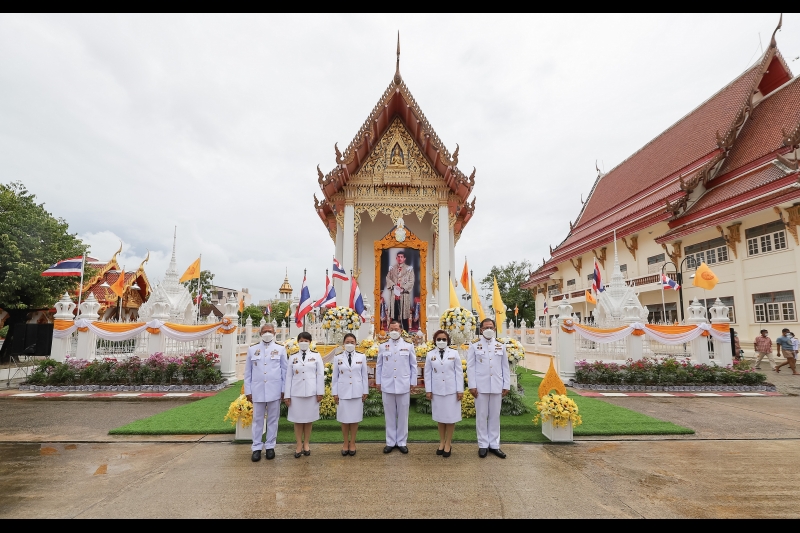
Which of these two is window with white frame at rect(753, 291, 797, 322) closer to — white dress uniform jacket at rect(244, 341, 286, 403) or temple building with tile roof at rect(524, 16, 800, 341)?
temple building with tile roof at rect(524, 16, 800, 341)

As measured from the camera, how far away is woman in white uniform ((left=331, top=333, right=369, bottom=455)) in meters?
4.66

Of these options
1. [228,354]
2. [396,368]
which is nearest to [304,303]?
[228,354]

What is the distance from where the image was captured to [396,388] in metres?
4.78

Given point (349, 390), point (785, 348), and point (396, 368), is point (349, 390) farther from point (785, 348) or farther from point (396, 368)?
point (785, 348)

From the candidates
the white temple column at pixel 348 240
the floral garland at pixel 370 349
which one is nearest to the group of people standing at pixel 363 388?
the floral garland at pixel 370 349

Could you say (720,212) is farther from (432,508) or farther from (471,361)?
(432,508)

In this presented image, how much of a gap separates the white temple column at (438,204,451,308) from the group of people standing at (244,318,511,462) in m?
7.60

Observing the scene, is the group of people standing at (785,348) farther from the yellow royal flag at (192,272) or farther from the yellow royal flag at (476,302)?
the yellow royal flag at (192,272)

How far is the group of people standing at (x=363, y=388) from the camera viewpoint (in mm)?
4641

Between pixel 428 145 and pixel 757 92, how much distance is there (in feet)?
57.8

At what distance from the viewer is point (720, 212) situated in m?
15.7

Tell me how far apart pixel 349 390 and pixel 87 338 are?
926cm


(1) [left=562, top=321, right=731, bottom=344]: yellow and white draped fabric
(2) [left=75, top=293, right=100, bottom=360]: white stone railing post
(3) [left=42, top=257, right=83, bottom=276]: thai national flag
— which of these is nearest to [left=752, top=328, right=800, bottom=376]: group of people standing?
(1) [left=562, top=321, right=731, bottom=344]: yellow and white draped fabric
